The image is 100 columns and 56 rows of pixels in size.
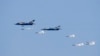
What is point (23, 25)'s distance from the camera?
191ft

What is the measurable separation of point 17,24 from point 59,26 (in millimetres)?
3478

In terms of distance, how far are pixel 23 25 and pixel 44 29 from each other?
5.87ft

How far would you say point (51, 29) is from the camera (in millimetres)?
58406

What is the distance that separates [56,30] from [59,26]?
624mm

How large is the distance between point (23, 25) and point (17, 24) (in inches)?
19.9

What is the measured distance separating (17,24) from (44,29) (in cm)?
228

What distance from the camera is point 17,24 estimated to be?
58.1 m

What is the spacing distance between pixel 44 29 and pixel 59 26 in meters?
1.27

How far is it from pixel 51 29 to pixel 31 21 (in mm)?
1986

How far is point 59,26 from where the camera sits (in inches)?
2285

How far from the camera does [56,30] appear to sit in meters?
58.5

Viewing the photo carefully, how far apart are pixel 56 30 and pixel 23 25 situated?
279 centimetres
